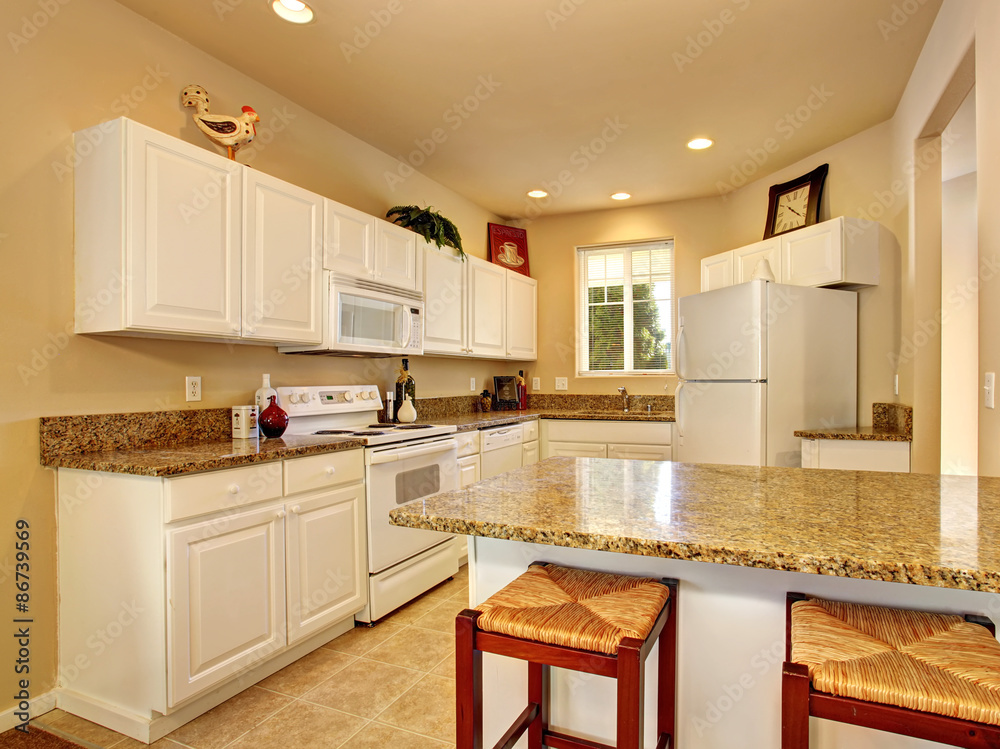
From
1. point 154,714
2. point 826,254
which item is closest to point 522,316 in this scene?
point 826,254

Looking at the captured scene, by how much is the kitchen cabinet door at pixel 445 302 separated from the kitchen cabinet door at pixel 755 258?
1.90m

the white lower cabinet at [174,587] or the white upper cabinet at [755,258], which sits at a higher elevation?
the white upper cabinet at [755,258]

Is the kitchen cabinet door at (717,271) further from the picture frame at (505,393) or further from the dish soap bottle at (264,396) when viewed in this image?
the dish soap bottle at (264,396)

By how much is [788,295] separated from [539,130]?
1719mm

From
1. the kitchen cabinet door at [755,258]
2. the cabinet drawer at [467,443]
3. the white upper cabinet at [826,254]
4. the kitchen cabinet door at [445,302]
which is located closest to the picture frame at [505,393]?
the kitchen cabinet door at [445,302]

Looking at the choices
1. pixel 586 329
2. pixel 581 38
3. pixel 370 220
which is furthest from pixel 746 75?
pixel 586 329

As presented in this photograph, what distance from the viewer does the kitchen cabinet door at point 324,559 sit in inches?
87.8

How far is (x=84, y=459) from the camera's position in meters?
1.91

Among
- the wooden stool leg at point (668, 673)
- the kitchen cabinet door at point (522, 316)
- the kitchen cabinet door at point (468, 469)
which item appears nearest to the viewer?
the wooden stool leg at point (668, 673)

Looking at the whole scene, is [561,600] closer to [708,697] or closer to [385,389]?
[708,697]

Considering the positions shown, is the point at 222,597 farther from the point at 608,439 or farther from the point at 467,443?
the point at 608,439

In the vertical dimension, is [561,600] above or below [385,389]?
below

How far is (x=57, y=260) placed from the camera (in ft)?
6.54

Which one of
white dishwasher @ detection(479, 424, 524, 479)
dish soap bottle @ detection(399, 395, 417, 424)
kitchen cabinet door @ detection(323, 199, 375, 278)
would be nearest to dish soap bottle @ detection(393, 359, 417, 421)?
dish soap bottle @ detection(399, 395, 417, 424)
